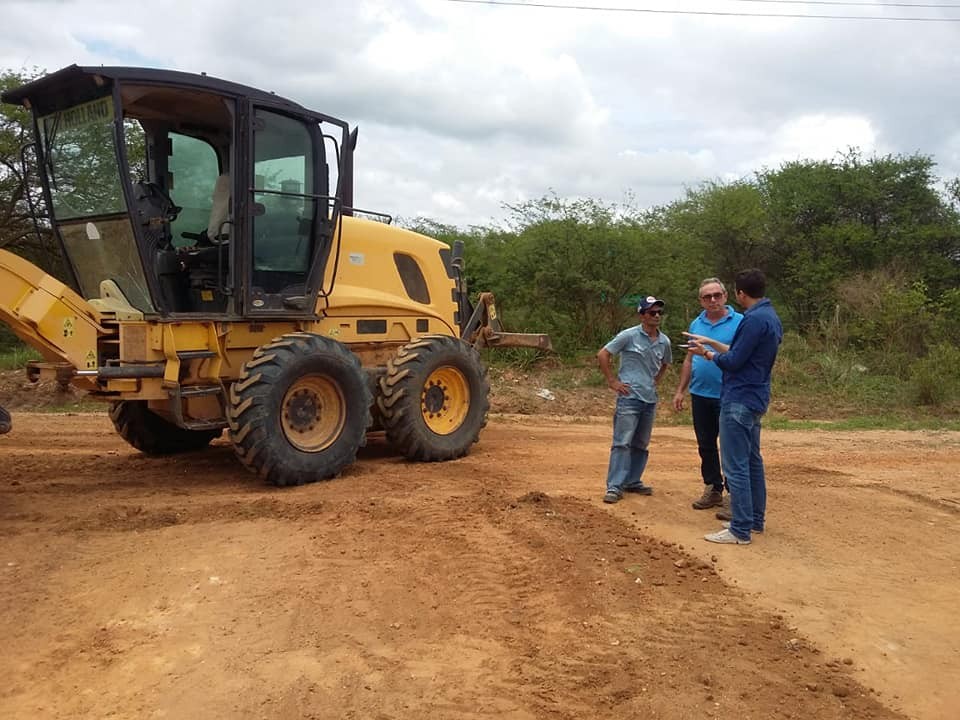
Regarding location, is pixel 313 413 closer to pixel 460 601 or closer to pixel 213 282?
pixel 213 282

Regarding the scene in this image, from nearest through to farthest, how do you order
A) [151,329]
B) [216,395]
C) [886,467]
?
[151,329]
[216,395]
[886,467]

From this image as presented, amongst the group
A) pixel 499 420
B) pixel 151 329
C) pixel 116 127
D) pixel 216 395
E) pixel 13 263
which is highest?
pixel 116 127

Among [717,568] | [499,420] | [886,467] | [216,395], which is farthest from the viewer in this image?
[499,420]

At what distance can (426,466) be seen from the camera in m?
8.11

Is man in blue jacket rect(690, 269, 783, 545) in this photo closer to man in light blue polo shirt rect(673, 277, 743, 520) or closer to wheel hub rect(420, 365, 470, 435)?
man in light blue polo shirt rect(673, 277, 743, 520)

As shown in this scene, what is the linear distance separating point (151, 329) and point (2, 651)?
323 centimetres

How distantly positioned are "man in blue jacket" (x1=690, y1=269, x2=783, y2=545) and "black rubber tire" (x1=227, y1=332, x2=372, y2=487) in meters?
3.07

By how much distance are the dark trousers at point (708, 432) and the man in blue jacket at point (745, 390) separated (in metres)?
0.61

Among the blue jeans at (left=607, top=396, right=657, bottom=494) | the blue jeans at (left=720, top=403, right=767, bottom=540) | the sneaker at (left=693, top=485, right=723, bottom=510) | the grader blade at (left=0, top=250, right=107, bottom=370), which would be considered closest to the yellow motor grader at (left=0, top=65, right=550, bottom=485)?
the grader blade at (left=0, top=250, right=107, bottom=370)

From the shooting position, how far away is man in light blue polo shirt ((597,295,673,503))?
6.70 metres

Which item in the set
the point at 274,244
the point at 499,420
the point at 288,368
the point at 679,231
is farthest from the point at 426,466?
the point at 679,231

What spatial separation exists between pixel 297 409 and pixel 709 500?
3.35 m

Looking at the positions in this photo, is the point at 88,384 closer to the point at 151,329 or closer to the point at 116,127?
the point at 151,329

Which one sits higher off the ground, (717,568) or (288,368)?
(288,368)
